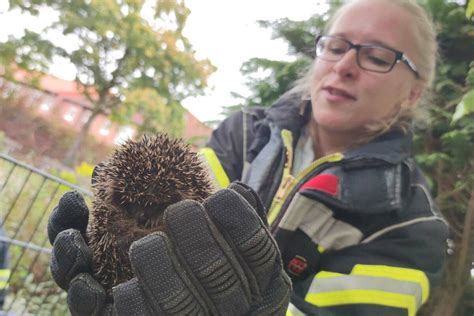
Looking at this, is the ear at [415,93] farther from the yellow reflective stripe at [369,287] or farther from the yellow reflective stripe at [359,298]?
the yellow reflective stripe at [359,298]

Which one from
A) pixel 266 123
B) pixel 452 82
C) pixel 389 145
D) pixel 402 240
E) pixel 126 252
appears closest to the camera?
pixel 126 252

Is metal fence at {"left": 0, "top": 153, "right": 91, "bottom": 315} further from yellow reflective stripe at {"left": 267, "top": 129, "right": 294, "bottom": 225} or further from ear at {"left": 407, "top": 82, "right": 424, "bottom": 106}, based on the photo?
ear at {"left": 407, "top": 82, "right": 424, "bottom": 106}

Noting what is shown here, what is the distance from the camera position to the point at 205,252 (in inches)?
42.4

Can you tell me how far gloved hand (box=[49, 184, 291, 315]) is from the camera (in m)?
1.05

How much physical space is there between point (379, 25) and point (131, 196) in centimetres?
157

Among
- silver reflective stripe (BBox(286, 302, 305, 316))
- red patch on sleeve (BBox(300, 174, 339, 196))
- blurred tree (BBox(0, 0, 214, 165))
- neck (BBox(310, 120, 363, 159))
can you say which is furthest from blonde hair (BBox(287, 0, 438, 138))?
blurred tree (BBox(0, 0, 214, 165))

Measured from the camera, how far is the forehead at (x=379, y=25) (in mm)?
2141

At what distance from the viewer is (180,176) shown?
125 centimetres

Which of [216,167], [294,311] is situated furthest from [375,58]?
[294,311]

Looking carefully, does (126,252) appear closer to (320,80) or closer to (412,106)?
(320,80)

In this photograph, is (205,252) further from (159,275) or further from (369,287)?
(369,287)

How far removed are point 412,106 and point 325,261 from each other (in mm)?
1062

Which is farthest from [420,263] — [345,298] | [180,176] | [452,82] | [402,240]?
[452,82]

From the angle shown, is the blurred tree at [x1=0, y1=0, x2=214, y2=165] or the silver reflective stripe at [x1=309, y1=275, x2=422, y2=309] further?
the blurred tree at [x1=0, y1=0, x2=214, y2=165]
